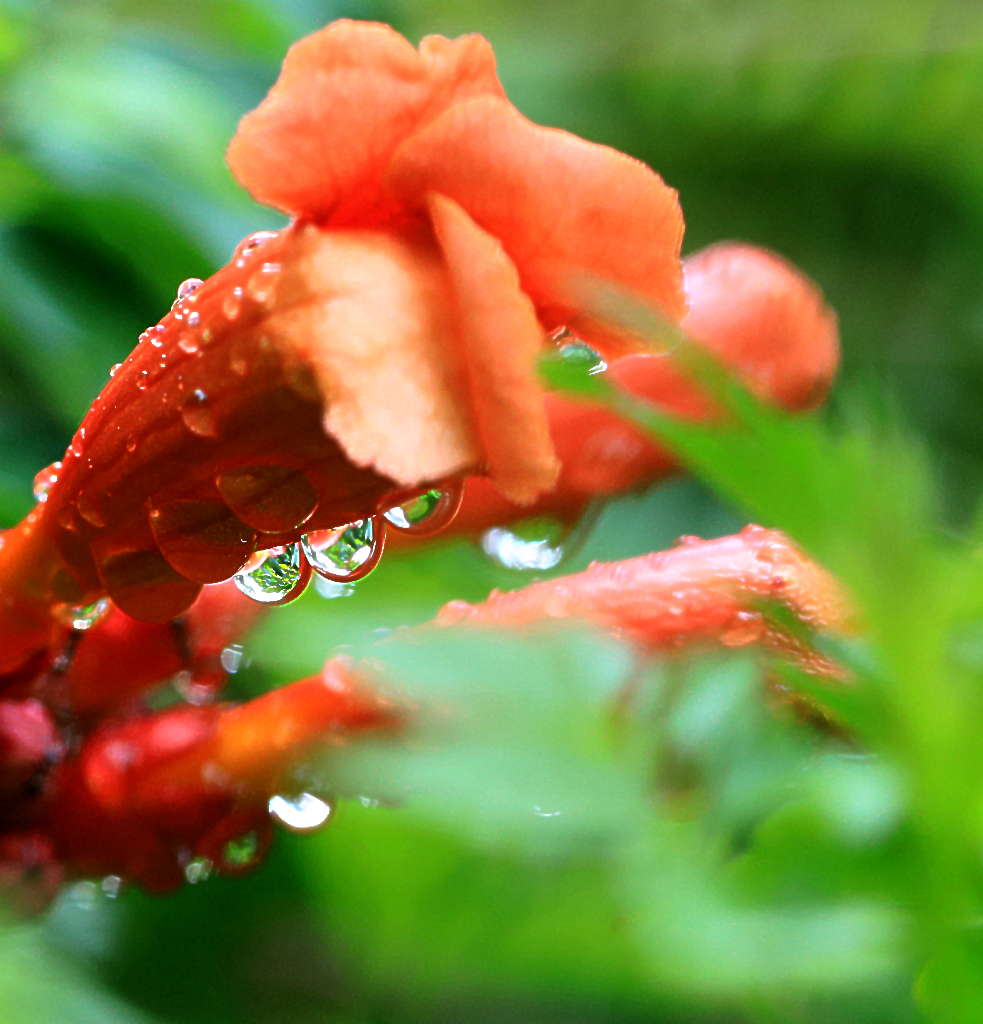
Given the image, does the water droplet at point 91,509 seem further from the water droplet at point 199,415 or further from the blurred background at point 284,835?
the blurred background at point 284,835

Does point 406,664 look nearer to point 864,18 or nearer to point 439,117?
point 439,117

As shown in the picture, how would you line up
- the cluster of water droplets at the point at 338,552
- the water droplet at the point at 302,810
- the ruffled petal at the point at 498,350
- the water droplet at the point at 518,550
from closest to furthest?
the ruffled petal at the point at 498,350 < the cluster of water droplets at the point at 338,552 < the water droplet at the point at 302,810 < the water droplet at the point at 518,550

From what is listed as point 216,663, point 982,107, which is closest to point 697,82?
point 982,107

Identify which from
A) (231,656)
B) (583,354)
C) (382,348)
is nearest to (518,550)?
(231,656)

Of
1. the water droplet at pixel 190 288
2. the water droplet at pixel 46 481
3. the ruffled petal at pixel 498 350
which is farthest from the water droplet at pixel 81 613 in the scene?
the ruffled petal at pixel 498 350

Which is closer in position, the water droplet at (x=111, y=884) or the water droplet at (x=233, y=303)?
the water droplet at (x=233, y=303)

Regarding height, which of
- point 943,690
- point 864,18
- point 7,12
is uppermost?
point 864,18

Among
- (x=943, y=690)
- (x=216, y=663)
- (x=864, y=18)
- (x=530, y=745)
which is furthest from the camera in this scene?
(x=864, y=18)
